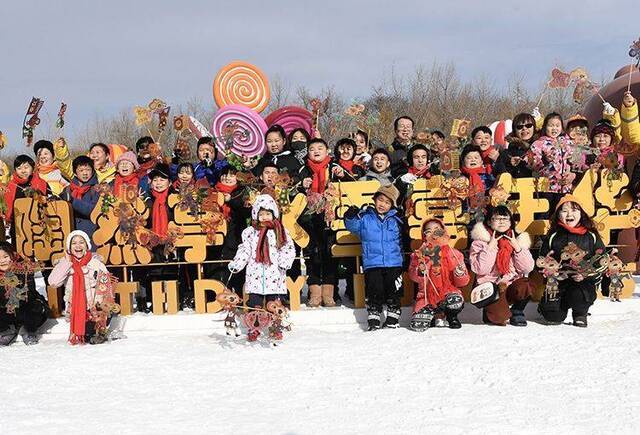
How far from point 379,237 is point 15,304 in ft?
10.2

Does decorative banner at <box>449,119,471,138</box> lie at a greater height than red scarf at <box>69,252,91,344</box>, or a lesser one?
greater

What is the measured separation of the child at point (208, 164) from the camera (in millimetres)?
6578

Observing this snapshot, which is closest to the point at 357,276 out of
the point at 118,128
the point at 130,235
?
the point at 130,235

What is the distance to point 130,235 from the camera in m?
5.99

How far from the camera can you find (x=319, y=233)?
246 inches

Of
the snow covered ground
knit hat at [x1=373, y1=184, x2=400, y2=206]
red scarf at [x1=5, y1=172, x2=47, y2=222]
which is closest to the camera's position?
the snow covered ground

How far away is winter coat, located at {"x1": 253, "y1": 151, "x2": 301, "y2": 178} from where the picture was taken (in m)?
6.16

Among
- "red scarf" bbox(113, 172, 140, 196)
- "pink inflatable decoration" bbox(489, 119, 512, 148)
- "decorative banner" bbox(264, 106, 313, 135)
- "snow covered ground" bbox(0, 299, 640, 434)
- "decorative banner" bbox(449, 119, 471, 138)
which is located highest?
"decorative banner" bbox(264, 106, 313, 135)

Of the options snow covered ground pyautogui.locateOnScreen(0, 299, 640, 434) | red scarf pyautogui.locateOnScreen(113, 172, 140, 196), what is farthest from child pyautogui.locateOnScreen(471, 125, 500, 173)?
red scarf pyautogui.locateOnScreen(113, 172, 140, 196)

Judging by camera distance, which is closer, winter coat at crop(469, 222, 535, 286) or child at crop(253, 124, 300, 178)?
winter coat at crop(469, 222, 535, 286)

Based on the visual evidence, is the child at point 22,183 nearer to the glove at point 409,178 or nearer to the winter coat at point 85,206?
the winter coat at point 85,206

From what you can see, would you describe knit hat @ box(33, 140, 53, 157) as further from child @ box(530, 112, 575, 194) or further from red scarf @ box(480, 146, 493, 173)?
child @ box(530, 112, 575, 194)

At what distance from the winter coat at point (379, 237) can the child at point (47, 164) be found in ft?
10.3

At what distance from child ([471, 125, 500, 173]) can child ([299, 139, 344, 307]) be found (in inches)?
55.3
